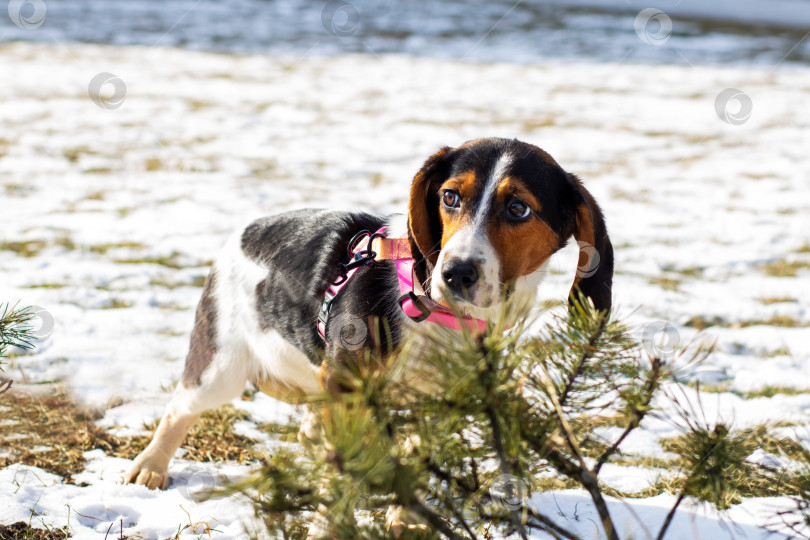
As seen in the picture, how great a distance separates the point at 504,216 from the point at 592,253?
0.34 m

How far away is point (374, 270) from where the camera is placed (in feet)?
9.14

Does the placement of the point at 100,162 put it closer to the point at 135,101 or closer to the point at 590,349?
the point at 135,101

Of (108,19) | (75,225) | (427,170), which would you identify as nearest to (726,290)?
(427,170)

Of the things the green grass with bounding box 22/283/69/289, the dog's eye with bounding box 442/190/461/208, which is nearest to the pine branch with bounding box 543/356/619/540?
the dog's eye with bounding box 442/190/461/208

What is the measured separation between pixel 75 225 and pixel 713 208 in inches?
253

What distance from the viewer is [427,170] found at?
9.02ft
